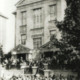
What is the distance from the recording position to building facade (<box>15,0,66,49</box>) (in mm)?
23062

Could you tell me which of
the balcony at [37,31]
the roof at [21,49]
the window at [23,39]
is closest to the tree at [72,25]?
the balcony at [37,31]

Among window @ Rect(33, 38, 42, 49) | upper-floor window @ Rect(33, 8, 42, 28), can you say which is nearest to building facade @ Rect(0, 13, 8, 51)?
window @ Rect(33, 38, 42, 49)

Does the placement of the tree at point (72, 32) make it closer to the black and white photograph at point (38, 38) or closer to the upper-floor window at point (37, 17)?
the black and white photograph at point (38, 38)

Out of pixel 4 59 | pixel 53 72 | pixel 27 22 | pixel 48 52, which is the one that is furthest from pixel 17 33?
pixel 53 72

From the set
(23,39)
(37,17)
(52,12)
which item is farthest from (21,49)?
(52,12)

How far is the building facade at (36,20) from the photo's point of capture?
23.1 meters

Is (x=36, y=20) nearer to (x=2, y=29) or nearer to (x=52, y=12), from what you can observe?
(x=52, y=12)

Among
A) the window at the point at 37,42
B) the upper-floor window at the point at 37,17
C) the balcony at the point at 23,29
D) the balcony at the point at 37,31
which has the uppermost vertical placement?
the upper-floor window at the point at 37,17

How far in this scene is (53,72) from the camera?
1866 centimetres

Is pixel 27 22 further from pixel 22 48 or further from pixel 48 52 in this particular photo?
pixel 48 52

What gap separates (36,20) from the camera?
24.5 meters

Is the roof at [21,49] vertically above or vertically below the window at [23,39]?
below

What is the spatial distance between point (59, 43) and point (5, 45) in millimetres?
11551

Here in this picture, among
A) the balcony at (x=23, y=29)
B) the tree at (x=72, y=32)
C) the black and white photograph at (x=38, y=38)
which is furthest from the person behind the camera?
the balcony at (x=23, y=29)
